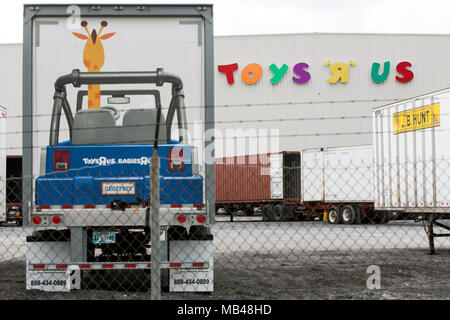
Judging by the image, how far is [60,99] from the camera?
805 cm

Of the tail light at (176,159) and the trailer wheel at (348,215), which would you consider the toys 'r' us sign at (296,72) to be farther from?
the tail light at (176,159)

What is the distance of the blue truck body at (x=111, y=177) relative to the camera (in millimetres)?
7301

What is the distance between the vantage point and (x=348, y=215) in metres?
27.1

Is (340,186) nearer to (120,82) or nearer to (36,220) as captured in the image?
(120,82)

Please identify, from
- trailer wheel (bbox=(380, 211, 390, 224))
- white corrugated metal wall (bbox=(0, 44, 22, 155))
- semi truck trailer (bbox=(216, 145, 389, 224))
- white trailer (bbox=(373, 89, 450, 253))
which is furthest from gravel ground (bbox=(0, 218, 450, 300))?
white corrugated metal wall (bbox=(0, 44, 22, 155))

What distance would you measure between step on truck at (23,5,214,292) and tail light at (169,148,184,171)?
0.01 m

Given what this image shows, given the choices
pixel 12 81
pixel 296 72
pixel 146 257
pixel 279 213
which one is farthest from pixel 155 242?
pixel 12 81

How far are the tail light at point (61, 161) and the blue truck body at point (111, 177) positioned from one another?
26 mm

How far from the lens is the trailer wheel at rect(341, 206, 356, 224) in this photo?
87.4 feet

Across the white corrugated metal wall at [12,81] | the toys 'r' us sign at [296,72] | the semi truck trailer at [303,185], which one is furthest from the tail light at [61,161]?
the white corrugated metal wall at [12,81]

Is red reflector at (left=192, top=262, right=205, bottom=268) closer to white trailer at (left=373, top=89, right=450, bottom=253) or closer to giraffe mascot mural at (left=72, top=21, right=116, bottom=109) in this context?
giraffe mascot mural at (left=72, top=21, right=116, bottom=109)

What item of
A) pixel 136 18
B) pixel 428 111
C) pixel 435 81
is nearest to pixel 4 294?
pixel 136 18

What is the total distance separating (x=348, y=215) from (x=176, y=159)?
20698mm
